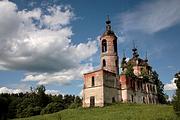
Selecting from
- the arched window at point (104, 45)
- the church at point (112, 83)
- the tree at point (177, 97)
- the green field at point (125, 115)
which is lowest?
the green field at point (125, 115)

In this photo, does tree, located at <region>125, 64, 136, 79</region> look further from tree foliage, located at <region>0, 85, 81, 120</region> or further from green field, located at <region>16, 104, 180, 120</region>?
green field, located at <region>16, 104, 180, 120</region>

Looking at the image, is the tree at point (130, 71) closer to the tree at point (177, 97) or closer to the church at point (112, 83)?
the church at point (112, 83)

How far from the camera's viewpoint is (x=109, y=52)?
164 ft

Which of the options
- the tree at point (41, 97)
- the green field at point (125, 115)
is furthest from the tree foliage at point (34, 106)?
the green field at point (125, 115)

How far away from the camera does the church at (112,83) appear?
44562 millimetres

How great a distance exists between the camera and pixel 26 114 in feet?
176

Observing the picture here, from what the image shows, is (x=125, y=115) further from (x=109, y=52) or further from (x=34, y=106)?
(x=34, y=106)

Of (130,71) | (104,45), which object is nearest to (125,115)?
(104,45)

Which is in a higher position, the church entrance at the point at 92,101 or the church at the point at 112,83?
the church at the point at 112,83

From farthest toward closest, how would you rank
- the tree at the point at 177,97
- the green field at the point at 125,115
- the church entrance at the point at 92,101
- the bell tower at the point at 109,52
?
the bell tower at the point at 109,52, the church entrance at the point at 92,101, the green field at the point at 125,115, the tree at the point at 177,97

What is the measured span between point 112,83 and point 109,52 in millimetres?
6326

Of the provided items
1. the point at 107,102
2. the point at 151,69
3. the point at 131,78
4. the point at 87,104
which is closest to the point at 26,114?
the point at 87,104

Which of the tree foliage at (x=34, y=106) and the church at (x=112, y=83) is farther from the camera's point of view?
the tree foliage at (x=34, y=106)

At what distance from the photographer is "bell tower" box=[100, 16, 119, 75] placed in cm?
4956
